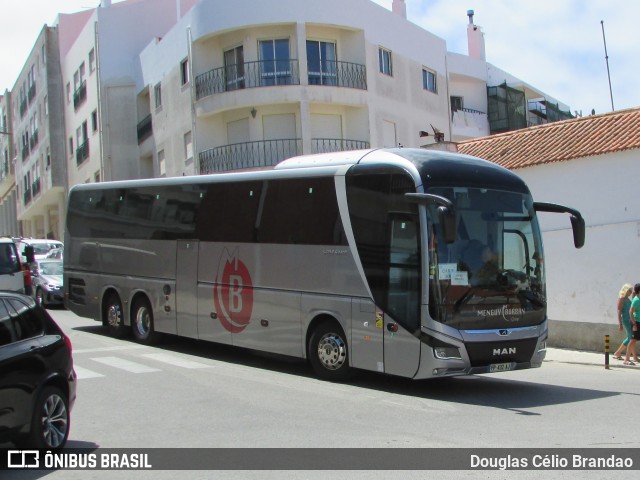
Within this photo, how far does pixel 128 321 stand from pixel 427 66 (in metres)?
22.2

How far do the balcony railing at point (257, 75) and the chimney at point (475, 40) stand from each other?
18.6m

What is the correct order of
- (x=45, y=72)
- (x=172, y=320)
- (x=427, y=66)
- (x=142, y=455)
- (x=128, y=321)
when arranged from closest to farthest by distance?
1. (x=142, y=455)
2. (x=172, y=320)
3. (x=128, y=321)
4. (x=427, y=66)
5. (x=45, y=72)

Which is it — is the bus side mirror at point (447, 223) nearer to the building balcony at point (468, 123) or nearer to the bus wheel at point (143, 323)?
the bus wheel at point (143, 323)

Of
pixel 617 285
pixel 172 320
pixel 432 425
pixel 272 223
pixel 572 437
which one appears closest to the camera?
pixel 572 437

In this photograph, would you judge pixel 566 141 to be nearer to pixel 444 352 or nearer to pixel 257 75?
pixel 444 352

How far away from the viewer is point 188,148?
1261 inches

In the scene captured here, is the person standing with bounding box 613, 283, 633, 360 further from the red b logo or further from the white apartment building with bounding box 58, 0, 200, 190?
the white apartment building with bounding box 58, 0, 200, 190

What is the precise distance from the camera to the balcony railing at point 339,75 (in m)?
29.1

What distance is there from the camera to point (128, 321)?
55.3 feet

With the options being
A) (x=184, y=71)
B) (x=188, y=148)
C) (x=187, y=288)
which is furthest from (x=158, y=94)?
(x=187, y=288)

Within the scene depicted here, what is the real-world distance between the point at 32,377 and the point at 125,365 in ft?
22.0

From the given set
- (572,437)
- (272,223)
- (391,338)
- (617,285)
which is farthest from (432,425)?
(617,285)

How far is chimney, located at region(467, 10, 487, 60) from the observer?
44344 mm

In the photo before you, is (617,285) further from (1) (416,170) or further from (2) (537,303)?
(1) (416,170)
